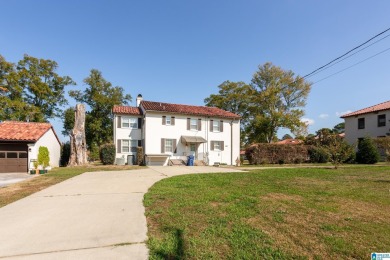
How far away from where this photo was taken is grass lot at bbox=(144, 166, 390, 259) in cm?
311

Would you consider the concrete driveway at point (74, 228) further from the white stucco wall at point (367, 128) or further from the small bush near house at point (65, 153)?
the white stucco wall at point (367, 128)

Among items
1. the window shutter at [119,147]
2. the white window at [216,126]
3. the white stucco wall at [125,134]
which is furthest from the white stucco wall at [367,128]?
the window shutter at [119,147]

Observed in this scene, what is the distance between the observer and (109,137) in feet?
124

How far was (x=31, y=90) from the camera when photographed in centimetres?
3098

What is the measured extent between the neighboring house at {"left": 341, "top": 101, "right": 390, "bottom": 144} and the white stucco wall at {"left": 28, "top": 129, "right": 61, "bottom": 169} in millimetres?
31091

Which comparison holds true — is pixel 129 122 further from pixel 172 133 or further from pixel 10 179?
pixel 10 179

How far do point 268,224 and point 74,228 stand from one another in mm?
3763

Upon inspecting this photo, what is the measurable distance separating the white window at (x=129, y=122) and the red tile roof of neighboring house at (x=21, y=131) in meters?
A: 6.64

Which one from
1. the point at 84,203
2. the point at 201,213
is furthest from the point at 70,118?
the point at 201,213

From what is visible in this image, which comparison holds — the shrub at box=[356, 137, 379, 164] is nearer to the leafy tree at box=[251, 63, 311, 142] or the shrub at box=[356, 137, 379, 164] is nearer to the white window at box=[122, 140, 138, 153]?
the leafy tree at box=[251, 63, 311, 142]

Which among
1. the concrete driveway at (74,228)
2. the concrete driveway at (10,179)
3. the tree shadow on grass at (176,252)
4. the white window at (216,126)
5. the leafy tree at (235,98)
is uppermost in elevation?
the leafy tree at (235,98)

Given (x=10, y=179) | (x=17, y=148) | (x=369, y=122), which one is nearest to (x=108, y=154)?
(x=17, y=148)

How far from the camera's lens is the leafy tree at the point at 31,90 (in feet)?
92.1

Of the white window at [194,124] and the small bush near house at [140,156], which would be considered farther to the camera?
the white window at [194,124]
